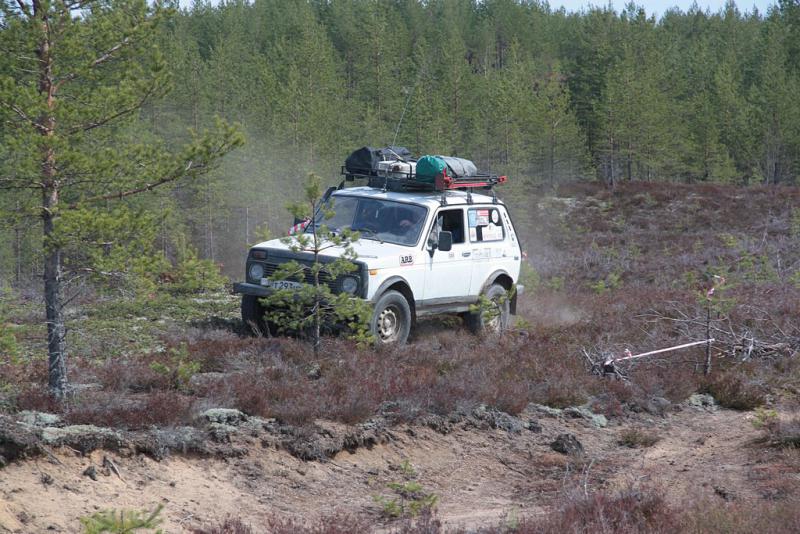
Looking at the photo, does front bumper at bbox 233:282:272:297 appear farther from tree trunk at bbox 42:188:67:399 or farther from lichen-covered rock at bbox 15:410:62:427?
lichen-covered rock at bbox 15:410:62:427

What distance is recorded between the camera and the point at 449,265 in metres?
12.5

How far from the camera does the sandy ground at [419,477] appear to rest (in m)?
5.91

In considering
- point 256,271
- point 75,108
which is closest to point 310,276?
point 256,271

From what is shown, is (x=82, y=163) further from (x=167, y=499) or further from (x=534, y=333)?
(x=534, y=333)

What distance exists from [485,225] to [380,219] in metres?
1.95

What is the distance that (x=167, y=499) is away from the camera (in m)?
6.11

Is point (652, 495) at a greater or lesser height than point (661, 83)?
lesser

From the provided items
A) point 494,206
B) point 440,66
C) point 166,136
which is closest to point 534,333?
point 494,206

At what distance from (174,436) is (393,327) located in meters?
5.17

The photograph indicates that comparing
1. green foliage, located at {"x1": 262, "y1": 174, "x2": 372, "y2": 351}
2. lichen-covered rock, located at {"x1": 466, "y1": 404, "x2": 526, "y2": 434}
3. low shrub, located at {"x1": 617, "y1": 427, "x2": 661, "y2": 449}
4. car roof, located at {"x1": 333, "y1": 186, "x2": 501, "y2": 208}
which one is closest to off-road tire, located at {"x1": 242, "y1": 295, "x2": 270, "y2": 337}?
green foliage, located at {"x1": 262, "y1": 174, "x2": 372, "y2": 351}

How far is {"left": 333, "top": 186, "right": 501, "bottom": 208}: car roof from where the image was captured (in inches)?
490

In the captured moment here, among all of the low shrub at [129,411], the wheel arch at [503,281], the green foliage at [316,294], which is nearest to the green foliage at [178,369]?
the low shrub at [129,411]

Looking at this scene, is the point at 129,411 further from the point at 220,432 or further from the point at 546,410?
the point at 546,410

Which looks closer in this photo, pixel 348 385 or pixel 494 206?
pixel 348 385
